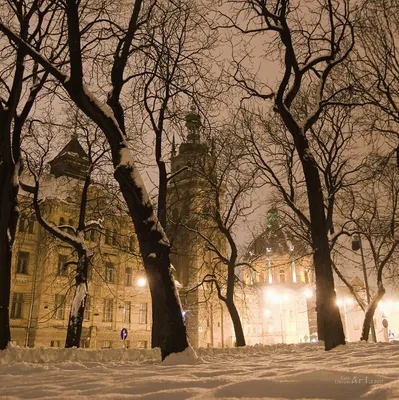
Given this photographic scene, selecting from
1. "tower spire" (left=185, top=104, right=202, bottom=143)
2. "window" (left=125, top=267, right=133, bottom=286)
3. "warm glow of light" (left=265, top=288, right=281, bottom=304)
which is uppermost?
"tower spire" (left=185, top=104, right=202, bottom=143)

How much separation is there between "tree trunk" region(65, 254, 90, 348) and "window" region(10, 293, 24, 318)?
2283 cm

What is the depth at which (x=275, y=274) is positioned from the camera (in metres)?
98.2

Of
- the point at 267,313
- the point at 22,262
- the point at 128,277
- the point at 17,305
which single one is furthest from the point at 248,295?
the point at 17,305

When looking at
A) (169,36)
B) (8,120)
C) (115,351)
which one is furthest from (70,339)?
(169,36)

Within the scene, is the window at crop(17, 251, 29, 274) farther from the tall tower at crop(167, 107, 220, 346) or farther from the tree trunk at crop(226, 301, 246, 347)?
the tree trunk at crop(226, 301, 246, 347)

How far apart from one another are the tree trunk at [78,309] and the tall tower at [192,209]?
360 centimetres

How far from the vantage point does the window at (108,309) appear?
41.5m

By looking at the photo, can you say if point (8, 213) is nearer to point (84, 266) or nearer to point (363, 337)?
point (84, 266)

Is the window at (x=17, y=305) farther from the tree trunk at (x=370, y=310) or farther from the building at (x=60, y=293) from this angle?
the tree trunk at (x=370, y=310)

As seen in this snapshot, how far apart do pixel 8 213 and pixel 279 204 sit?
15.3 m

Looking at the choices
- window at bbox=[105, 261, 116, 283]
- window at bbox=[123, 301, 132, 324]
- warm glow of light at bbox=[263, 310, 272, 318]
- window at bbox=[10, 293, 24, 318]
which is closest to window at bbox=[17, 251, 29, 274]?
window at bbox=[10, 293, 24, 318]

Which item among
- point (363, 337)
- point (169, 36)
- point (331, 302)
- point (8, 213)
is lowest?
point (363, 337)

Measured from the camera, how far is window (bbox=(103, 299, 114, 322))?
41.5 metres

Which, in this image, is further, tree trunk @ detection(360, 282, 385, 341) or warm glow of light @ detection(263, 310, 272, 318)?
warm glow of light @ detection(263, 310, 272, 318)
